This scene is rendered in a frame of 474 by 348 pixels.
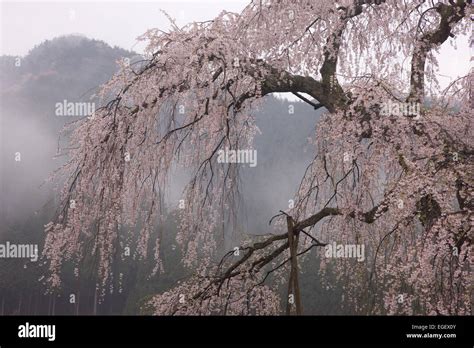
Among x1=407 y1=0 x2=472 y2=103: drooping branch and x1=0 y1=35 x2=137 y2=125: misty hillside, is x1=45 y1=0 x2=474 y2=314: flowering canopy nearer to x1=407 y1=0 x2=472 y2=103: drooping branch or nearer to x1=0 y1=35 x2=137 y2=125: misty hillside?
x1=407 y1=0 x2=472 y2=103: drooping branch

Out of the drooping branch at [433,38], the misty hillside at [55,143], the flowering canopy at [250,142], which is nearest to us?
the flowering canopy at [250,142]

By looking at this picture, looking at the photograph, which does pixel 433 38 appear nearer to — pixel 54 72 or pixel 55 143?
pixel 55 143

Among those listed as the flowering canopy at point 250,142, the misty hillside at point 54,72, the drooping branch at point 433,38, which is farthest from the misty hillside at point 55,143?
the drooping branch at point 433,38

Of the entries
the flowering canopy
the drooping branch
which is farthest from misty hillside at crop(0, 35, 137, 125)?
the drooping branch

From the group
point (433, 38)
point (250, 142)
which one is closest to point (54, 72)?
point (250, 142)

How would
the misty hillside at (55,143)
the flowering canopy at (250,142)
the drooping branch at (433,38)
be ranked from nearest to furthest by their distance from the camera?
1. the flowering canopy at (250,142)
2. the drooping branch at (433,38)
3. the misty hillside at (55,143)

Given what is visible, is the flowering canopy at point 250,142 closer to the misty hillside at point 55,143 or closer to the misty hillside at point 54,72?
the misty hillside at point 55,143

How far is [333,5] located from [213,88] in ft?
4.68

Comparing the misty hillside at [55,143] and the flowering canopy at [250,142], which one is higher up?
the misty hillside at [55,143]

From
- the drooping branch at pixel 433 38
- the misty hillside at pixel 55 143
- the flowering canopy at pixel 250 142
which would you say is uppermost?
the misty hillside at pixel 55 143

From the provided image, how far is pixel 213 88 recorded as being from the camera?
4027 mm

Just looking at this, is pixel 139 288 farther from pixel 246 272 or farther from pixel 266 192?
pixel 246 272

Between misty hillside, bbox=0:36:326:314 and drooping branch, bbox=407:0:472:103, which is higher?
misty hillside, bbox=0:36:326:314

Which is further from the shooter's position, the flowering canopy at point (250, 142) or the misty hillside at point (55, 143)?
the misty hillside at point (55, 143)
